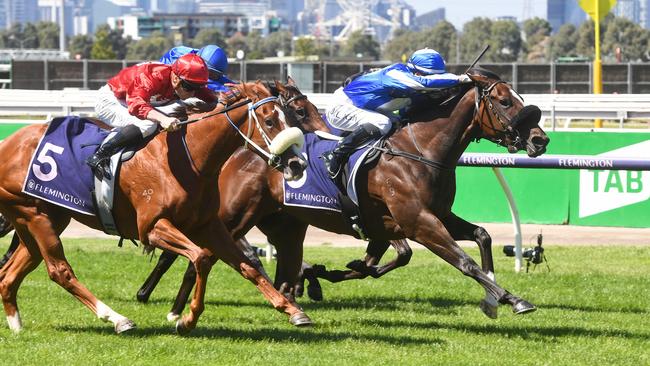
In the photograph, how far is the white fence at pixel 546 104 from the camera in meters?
17.4

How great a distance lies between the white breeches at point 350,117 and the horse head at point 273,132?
1.39 metres

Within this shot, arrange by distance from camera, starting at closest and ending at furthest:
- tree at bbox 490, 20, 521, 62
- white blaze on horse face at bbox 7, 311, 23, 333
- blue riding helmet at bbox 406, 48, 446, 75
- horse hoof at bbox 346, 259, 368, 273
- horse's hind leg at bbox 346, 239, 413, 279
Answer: white blaze on horse face at bbox 7, 311, 23, 333
blue riding helmet at bbox 406, 48, 446, 75
horse's hind leg at bbox 346, 239, 413, 279
horse hoof at bbox 346, 259, 368, 273
tree at bbox 490, 20, 521, 62

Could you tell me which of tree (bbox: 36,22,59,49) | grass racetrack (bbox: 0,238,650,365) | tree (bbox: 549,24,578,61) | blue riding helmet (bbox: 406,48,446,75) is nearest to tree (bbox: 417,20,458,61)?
tree (bbox: 549,24,578,61)

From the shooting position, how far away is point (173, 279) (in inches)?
418

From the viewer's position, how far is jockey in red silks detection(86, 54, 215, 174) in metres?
7.55

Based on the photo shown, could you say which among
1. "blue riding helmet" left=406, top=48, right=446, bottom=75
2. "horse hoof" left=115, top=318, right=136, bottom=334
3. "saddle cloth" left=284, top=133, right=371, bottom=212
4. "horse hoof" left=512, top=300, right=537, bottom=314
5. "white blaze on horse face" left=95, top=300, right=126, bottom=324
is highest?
"blue riding helmet" left=406, top=48, right=446, bottom=75

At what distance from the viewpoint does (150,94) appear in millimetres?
7684

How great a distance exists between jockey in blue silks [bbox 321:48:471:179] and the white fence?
26.3 feet

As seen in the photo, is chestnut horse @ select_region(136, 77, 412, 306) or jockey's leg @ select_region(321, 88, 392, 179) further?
chestnut horse @ select_region(136, 77, 412, 306)

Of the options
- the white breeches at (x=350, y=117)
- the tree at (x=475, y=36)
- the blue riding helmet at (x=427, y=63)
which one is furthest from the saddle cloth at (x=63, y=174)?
the tree at (x=475, y=36)

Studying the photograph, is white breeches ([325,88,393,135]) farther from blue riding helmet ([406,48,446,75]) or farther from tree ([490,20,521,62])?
tree ([490,20,521,62])

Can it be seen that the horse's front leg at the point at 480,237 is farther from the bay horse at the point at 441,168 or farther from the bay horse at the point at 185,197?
the bay horse at the point at 185,197

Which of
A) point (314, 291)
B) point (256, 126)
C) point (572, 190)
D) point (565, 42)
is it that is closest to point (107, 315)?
point (256, 126)

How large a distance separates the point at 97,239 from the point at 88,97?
5.04 meters
